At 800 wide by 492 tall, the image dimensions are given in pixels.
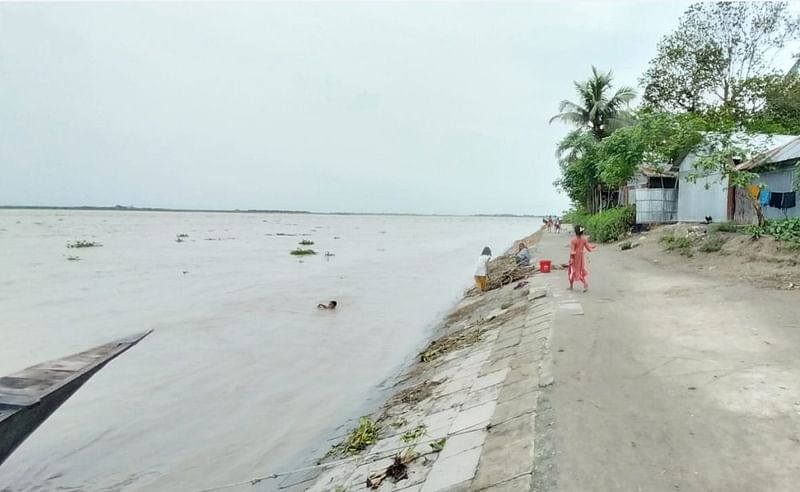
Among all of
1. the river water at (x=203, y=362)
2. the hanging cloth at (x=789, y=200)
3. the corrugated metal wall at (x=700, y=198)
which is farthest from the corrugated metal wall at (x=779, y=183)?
the river water at (x=203, y=362)

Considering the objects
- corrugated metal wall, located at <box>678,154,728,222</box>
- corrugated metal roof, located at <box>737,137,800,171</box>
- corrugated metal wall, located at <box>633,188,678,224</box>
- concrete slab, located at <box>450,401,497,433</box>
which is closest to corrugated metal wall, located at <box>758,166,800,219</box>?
corrugated metal roof, located at <box>737,137,800,171</box>

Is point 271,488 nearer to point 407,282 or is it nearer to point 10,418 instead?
point 10,418

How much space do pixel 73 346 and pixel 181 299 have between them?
7146mm

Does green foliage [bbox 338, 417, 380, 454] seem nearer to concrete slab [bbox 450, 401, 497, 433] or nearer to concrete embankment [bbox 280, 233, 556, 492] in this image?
concrete embankment [bbox 280, 233, 556, 492]

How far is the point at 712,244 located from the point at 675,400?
12.2 meters

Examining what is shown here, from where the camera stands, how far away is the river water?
670 centimetres

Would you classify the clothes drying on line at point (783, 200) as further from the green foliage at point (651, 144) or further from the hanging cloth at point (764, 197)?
the green foliage at point (651, 144)

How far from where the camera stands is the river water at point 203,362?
670 cm

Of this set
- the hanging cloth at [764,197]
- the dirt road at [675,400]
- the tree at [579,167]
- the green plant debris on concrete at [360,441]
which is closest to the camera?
the dirt road at [675,400]

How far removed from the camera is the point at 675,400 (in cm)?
488

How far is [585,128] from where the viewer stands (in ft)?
120

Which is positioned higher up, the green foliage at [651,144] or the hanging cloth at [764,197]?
the green foliage at [651,144]

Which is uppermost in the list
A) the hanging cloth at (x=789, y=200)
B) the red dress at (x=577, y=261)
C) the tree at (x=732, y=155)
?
the tree at (x=732, y=155)

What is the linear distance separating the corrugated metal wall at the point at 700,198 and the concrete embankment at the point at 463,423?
1345 cm
